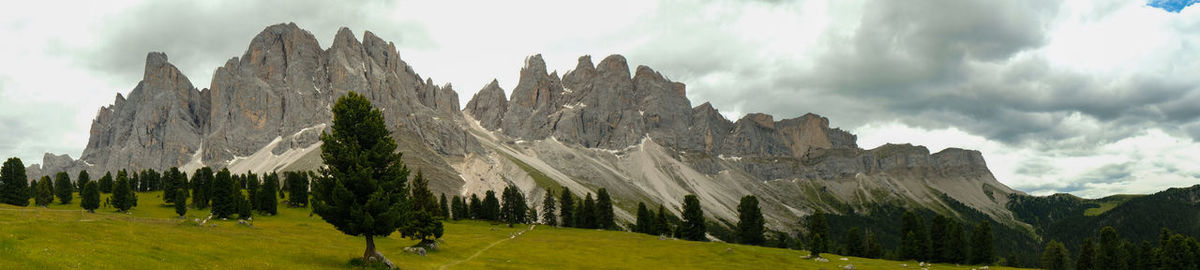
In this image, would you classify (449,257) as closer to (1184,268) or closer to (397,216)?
(397,216)

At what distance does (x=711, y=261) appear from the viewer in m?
73.4

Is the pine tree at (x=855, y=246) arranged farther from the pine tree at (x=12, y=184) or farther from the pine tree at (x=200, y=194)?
the pine tree at (x=12, y=184)

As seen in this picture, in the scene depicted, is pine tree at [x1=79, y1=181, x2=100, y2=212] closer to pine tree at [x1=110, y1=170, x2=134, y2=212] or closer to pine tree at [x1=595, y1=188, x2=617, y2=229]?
pine tree at [x1=110, y1=170, x2=134, y2=212]

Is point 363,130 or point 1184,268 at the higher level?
point 363,130

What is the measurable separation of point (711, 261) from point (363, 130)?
149 feet

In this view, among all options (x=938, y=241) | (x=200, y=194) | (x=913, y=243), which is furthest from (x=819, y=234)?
(x=200, y=194)

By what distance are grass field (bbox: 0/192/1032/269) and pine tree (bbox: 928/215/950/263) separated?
33558 millimetres

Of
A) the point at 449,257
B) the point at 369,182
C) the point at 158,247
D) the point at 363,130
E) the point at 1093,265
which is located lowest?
the point at 1093,265

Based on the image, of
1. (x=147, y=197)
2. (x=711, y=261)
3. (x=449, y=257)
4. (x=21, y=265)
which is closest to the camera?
(x=21, y=265)

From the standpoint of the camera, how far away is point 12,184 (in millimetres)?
116750

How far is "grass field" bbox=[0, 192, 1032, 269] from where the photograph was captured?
102 ft

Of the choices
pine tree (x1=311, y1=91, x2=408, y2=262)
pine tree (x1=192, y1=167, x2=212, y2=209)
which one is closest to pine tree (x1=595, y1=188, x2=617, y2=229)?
pine tree (x1=192, y1=167, x2=212, y2=209)

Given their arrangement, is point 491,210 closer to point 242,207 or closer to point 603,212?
point 603,212

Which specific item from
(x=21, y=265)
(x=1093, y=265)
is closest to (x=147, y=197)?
(x=21, y=265)
